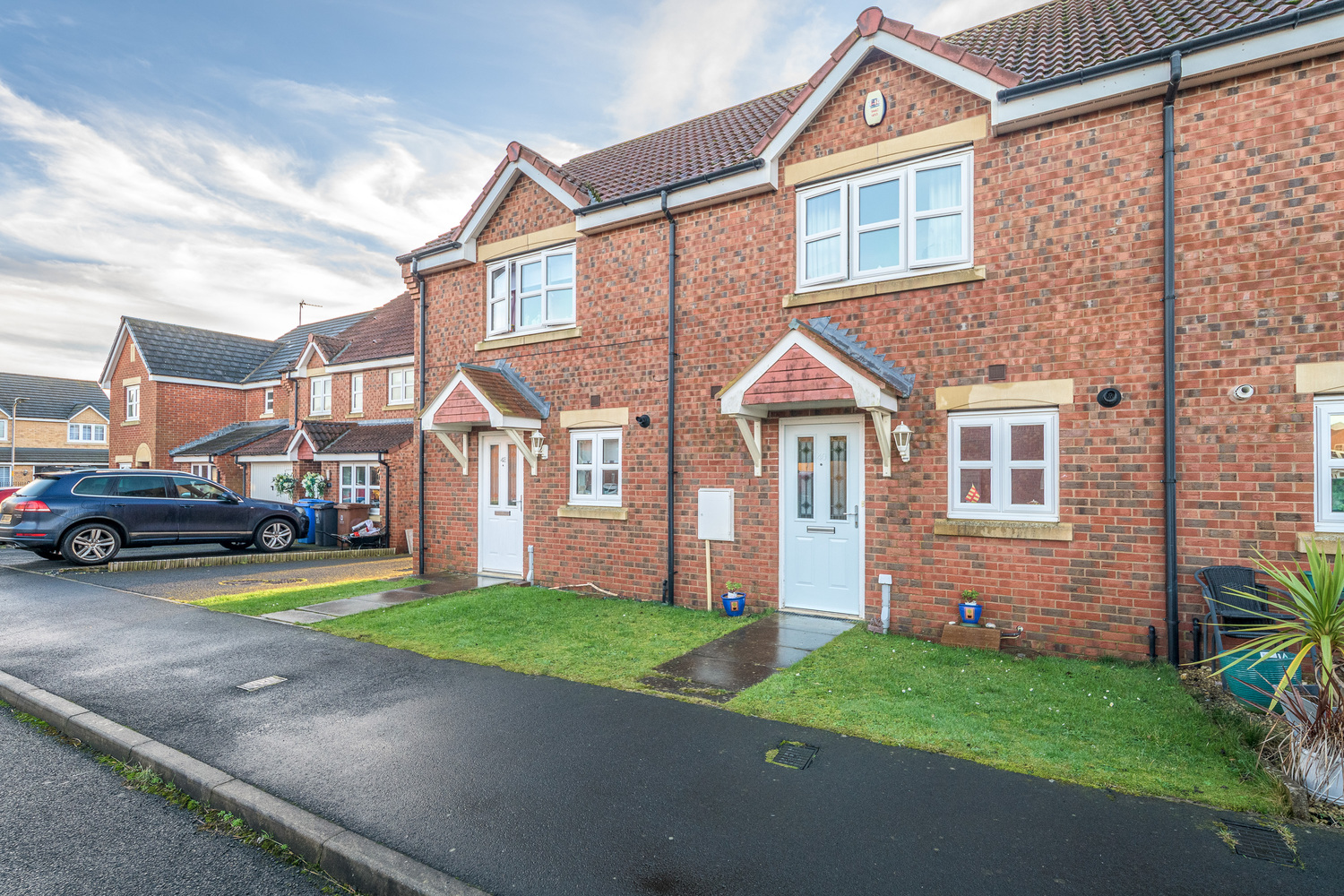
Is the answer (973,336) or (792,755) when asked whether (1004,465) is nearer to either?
(973,336)

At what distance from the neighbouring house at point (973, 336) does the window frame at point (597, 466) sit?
1.8 inches

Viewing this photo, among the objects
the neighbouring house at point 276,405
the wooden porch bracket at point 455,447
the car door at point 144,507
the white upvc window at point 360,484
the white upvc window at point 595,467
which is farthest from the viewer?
the neighbouring house at point 276,405

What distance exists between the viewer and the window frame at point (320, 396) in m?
25.4

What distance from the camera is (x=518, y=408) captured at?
10.8m

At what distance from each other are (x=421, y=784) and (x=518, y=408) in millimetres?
7095

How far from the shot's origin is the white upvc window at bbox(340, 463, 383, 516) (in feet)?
65.3

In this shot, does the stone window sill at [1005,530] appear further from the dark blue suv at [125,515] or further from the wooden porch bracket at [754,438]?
the dark blue suv at [125,515]

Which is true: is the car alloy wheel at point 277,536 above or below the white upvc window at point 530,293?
below

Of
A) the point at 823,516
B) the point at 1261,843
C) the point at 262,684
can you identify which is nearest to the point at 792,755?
the point at 1261,843

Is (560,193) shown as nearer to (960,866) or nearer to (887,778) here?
(887,778)

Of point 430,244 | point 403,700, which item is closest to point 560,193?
point 430,244

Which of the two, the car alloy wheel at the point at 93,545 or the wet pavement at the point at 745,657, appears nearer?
the wet pavement at the point at 745,657

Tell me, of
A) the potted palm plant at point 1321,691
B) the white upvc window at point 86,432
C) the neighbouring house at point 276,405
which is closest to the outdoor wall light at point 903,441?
the potted palm plant at point 1321,691

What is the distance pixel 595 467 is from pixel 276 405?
25276 mm
